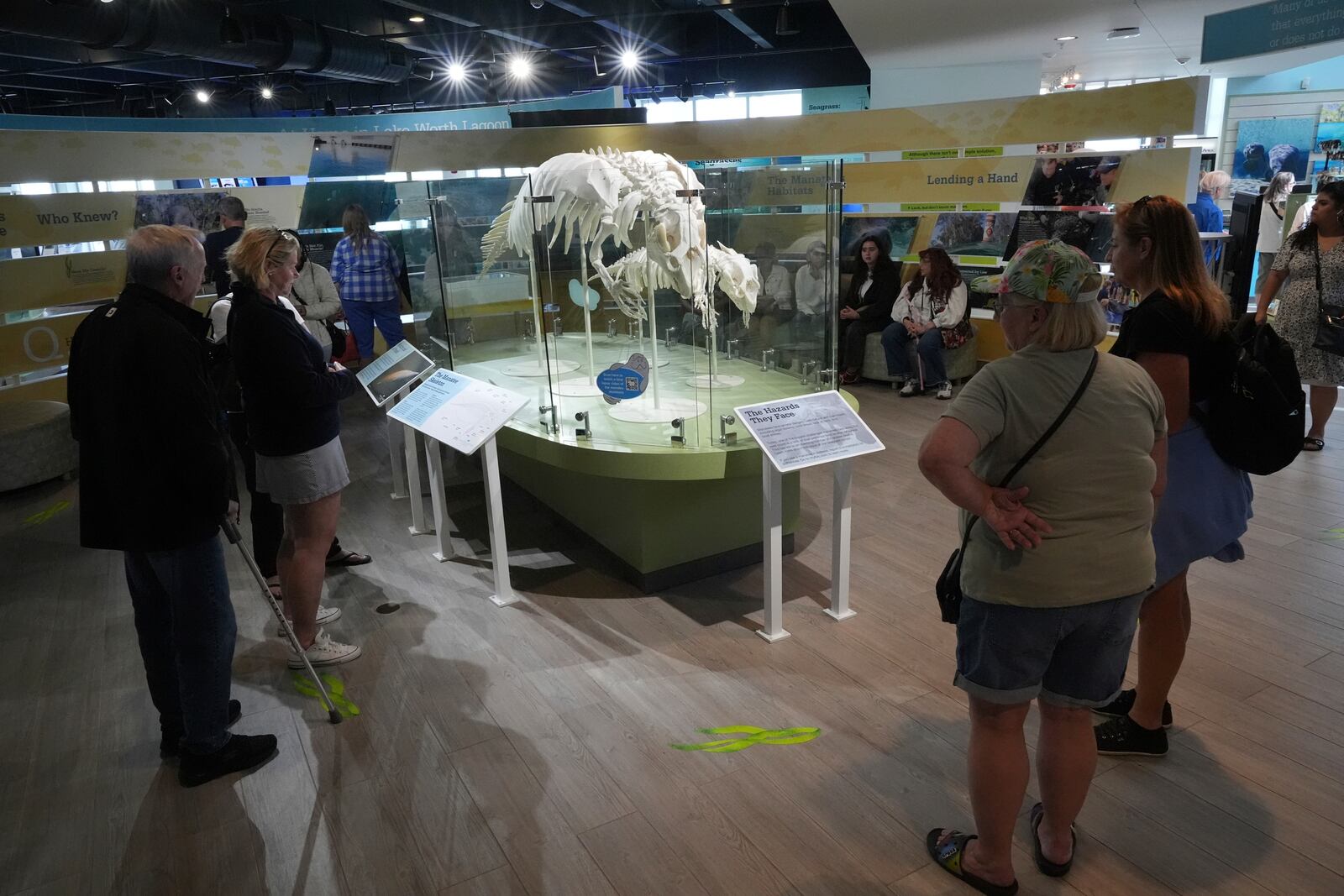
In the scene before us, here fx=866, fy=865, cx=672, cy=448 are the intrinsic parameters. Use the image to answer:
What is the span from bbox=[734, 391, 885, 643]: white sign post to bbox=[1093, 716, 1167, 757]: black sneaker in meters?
1.15

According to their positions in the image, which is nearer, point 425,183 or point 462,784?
point 462,784

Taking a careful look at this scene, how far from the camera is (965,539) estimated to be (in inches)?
77.1

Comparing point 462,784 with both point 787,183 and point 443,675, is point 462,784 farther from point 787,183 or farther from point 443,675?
point 787,183

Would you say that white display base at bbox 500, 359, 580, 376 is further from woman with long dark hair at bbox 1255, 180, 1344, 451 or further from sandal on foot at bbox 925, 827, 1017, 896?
woman with long dark hair at bbox 1255, 180, 1344, 451

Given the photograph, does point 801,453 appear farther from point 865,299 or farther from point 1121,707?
point 865,299

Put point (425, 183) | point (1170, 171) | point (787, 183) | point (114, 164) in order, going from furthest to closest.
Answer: point (114, 164) < point (1170, 171) < point (425, 183) < point (787, 183)

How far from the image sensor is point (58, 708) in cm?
327

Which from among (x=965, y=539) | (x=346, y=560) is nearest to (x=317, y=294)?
(x=346, y=560)

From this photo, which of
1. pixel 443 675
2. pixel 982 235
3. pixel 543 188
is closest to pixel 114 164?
pixel 543 188

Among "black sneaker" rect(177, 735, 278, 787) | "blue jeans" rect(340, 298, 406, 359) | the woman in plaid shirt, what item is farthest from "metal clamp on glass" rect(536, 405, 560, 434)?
"blue jeans" rect(340, 298, 406, 359)

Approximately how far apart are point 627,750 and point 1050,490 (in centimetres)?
169

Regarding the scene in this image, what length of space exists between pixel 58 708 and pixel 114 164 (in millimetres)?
5842

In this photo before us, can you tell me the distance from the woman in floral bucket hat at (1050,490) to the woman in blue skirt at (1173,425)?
0.43m

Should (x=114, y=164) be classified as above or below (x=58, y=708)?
above
